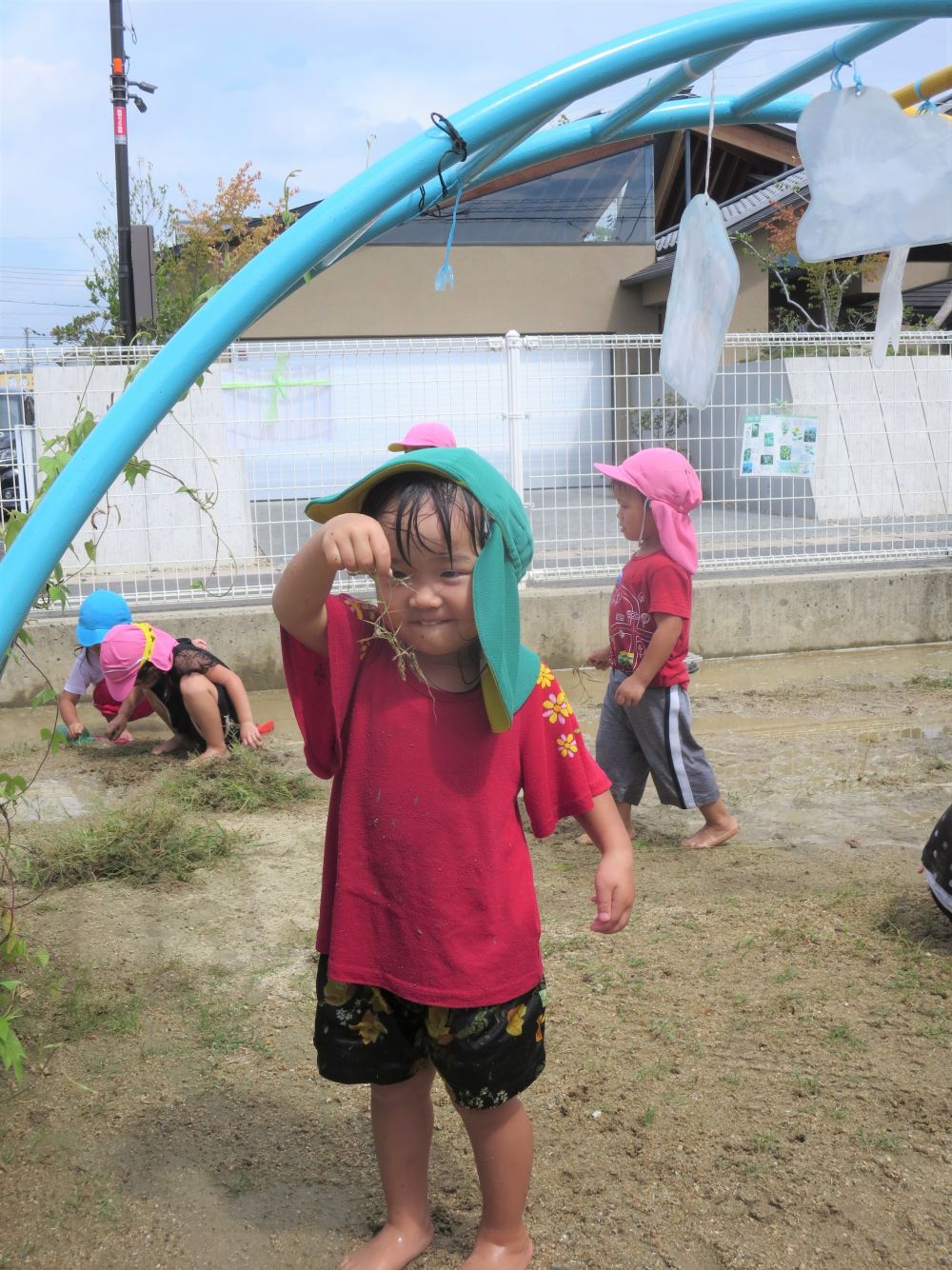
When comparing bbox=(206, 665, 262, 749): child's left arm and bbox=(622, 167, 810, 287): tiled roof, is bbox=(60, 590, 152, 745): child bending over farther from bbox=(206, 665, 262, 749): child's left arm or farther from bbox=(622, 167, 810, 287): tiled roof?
bbox=(622, 167, 810, 287): tiled roof

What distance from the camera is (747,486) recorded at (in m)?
8.23

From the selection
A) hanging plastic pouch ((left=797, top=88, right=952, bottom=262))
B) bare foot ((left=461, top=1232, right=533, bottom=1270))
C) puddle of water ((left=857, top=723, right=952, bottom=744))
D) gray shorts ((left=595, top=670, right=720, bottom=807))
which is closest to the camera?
bare foot ((left=461, top=1232, right=533, bottom=1270))

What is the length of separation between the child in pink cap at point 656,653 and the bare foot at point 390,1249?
6.87 ft

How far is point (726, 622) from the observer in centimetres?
763

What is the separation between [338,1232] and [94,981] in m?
1.27

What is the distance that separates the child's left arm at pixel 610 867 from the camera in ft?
6.41

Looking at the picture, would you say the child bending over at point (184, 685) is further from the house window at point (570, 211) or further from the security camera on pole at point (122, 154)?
the house window at point (570, 211)

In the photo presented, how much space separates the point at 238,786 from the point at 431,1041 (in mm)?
2975

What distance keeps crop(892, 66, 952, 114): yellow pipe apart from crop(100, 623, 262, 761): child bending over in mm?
3641

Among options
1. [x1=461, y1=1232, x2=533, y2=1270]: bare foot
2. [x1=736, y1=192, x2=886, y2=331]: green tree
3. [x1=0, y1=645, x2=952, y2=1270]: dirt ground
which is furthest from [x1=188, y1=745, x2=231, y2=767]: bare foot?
[x1=736, y1=192, x2=886, y2=331]: green tree

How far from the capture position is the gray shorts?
13.1ft

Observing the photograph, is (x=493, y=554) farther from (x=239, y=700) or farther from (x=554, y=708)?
(x=239, y=700)

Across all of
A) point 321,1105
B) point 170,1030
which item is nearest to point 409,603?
point 321,1105

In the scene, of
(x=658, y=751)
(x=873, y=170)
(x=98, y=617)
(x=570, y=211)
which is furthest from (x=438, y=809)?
(x=570, y=211)
